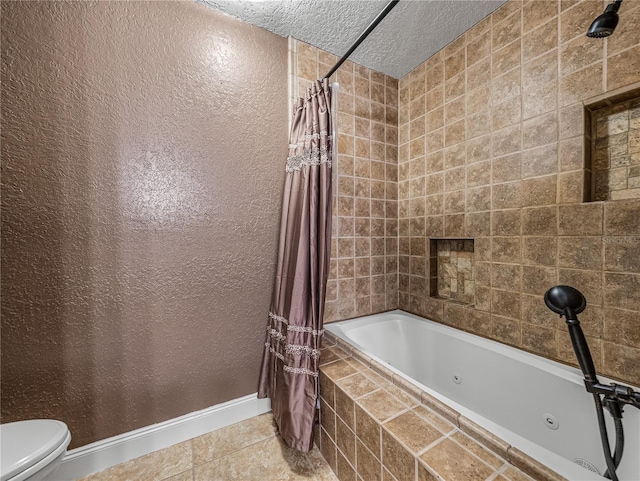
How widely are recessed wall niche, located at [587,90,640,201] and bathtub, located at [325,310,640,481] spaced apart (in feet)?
2.75

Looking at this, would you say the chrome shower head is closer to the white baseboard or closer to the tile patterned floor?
the tile patterned floor

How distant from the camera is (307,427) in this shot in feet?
3.92

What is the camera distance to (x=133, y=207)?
1.27 meters

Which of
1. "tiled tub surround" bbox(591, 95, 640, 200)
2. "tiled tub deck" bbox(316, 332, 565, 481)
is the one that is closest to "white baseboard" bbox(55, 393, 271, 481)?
"tiled tub deck" bbox(316, 332, 565, 481)

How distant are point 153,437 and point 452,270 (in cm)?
203

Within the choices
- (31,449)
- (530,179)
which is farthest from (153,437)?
(530,179)

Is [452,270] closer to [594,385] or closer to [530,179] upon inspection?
[530,179]

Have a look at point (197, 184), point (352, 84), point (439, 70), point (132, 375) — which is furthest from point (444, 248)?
point (132, 375)

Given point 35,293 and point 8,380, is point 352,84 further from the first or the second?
point 8,380

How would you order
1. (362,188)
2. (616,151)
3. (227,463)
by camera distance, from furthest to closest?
1. (362,188)
2. (227,463)
3. (616,151)

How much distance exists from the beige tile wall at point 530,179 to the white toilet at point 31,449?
202cm

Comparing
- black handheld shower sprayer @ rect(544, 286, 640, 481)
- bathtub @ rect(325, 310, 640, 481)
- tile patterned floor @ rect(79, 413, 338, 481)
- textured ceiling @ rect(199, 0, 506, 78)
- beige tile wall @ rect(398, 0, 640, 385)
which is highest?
textured ceiling @ rect(199, 0, 506, 78)

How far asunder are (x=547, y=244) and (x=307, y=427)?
148 centimetres

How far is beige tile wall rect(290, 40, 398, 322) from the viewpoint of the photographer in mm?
1811
